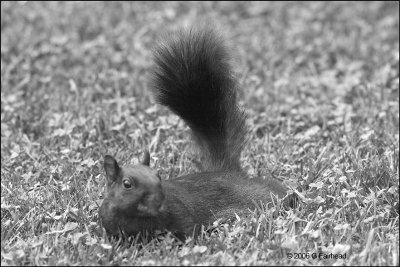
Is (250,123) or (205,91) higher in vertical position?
(205,91)

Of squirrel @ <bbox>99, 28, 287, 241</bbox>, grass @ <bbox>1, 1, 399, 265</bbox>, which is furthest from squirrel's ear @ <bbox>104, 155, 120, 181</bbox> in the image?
grass @ <bbox>1, 1, 399, 265</bbox>

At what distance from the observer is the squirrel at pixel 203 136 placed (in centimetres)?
355

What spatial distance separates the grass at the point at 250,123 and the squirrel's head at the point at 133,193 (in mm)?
166

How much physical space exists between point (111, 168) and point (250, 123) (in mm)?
2251

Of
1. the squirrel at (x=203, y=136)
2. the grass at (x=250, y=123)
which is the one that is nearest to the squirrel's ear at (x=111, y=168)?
the squirrel at (x=203, y=136)

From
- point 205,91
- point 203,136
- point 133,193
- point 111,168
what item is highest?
point 205,91

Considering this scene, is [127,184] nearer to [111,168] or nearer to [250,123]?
[111,168]

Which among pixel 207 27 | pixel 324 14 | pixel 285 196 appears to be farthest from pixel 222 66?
pixel 324 14

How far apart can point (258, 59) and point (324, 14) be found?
136 cm

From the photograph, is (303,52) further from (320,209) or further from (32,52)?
(320,209)

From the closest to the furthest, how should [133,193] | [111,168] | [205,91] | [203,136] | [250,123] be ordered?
[133,193]
[111,168]
[205,91]
[203,136]
[250,123]

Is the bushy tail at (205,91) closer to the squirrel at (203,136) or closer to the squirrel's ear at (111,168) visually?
the squirrel at (203,136)

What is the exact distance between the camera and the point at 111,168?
345 centimetres

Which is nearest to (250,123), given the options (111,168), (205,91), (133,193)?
(205,91)
